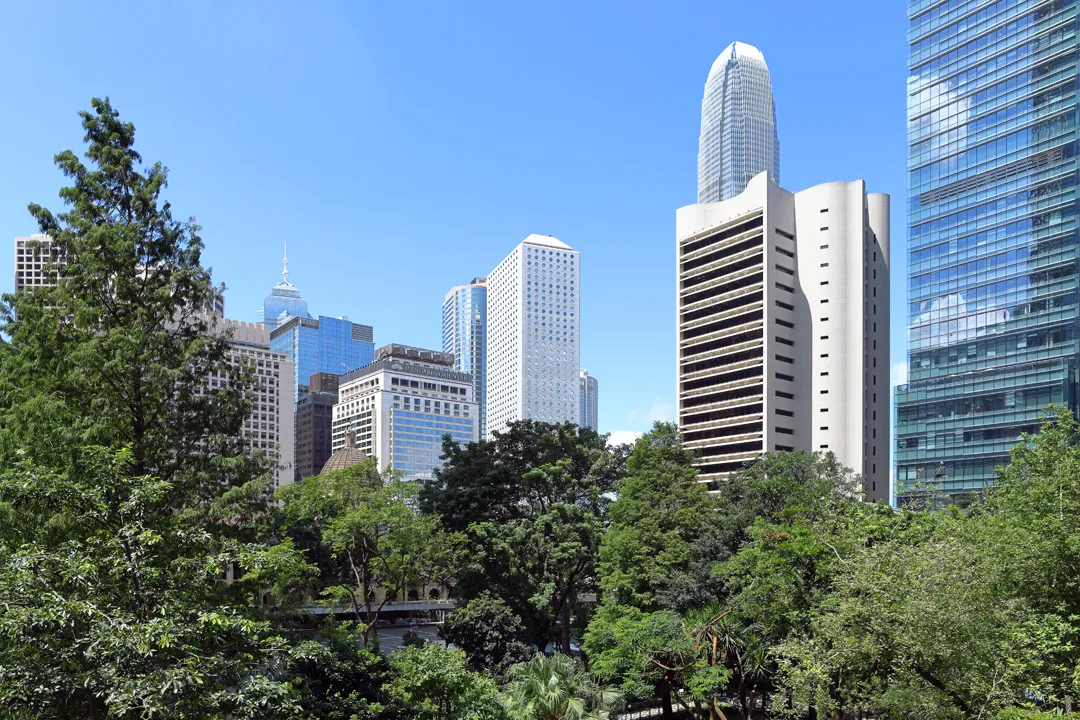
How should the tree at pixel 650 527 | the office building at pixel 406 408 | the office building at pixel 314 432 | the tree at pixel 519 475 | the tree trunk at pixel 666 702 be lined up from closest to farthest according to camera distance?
the tree trunk at pixel 666 702 → the tree at pixel 650 527 → the tree at pixel 519 475 → the office building at pixel 406 408 → the office building at pixel 314 432

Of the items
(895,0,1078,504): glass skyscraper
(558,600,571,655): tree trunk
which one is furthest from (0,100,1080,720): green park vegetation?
(895,0,1078,504): glass skyscraper

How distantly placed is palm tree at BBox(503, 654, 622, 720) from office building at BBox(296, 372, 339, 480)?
163450 mm

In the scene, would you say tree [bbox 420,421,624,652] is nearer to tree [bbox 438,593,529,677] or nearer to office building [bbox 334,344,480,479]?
tree [bbox 438,593,529,677]

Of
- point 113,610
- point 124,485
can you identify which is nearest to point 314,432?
point 124,485

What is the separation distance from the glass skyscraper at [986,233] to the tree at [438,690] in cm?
7290

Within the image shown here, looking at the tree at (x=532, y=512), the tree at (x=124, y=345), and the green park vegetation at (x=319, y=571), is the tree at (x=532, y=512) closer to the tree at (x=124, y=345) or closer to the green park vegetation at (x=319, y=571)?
the green park vegetation at (x=319, y=571)

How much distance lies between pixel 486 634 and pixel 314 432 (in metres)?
158

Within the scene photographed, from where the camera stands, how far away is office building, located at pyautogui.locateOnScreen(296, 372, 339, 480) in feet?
609

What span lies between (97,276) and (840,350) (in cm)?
7920

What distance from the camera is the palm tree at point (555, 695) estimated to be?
25312 millimetres

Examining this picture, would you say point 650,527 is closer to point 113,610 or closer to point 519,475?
point 519,475

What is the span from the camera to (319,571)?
79.5ft

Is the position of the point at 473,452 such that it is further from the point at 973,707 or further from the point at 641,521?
the point at 973,707

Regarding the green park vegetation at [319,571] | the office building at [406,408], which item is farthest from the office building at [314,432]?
the green park vegetation at [319,571]
